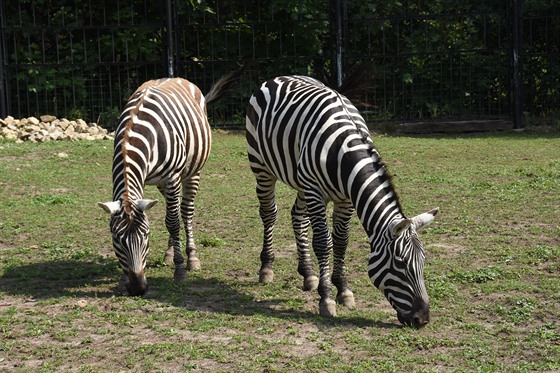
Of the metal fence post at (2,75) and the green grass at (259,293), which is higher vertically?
the metal fence post at (2,75)

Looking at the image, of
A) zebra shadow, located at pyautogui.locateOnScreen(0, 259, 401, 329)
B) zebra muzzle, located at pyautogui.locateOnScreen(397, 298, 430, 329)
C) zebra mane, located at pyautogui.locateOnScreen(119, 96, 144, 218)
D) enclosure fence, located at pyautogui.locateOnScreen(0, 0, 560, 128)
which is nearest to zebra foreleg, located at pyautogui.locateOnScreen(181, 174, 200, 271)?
zebra shadow, located at pyautogui.locateOnScreen(0, 259, 401, 329)

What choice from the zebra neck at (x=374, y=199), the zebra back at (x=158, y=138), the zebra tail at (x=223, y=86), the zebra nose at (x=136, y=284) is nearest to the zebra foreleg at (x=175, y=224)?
the zebra back at (x=158, y=138)

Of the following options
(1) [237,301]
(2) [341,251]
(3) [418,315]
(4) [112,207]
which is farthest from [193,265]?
(3) [418,315]

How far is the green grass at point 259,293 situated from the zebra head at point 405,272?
157mm

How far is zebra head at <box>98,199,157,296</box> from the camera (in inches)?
265

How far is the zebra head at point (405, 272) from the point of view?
592 cm

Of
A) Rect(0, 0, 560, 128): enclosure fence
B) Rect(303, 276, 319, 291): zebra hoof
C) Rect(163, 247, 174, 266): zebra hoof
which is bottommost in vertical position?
Rect(303, 276, 319, 291): zebra hoof

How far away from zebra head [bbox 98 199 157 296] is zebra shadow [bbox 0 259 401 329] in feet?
0.86

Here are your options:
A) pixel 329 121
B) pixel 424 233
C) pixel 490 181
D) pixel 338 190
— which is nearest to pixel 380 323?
pixel 338 190

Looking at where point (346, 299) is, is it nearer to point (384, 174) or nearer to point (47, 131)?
point (384, 174)

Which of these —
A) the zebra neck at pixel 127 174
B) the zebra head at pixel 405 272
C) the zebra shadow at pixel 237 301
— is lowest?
the zebra shadow at pixel 237 301

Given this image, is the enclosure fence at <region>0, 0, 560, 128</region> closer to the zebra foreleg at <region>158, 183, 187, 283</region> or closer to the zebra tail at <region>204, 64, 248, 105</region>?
the zebra tail at <region>204, 64, 248, 105</region>

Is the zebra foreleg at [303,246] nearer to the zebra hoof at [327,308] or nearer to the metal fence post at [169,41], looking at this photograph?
the zebra hoof at [327,308]

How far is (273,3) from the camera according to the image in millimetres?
18391
